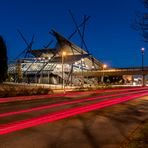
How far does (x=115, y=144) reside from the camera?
9320mm

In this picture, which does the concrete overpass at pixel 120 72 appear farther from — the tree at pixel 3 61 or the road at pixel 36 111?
the road at pixel 36 111

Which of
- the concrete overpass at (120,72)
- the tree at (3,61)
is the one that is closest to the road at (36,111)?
the tree at (3,61)

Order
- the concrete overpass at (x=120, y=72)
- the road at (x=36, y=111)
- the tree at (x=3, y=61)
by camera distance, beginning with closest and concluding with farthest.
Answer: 1. the road at (x=36, y=111)
2. the tree at (x=3, y=61)
3. the concrete overpass at (x=120, y=72)

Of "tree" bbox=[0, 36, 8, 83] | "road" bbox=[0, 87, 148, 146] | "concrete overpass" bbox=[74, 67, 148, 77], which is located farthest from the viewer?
"concrete overpass" bbox=[74, 67, 148, 77]

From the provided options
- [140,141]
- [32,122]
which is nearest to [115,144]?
[140,141]

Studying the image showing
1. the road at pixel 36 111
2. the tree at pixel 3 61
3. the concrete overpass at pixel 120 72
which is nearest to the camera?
the road at pixel 36 111

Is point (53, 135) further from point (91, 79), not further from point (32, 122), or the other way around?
point (91, 79)

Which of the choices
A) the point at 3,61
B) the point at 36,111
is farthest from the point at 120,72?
the point at 36,111

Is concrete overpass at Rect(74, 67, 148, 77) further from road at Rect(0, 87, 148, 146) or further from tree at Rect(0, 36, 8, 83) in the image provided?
road at Rect(0, 87, 148, 146)

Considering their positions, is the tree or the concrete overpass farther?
the concrete overpass

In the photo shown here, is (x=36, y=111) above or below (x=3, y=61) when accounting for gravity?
below

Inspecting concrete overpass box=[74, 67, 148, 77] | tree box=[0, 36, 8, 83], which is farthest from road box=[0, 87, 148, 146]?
concrete overpass box=[74, 67, 148, 77]

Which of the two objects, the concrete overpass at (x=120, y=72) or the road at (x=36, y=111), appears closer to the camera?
the road at (x=36, y=111)

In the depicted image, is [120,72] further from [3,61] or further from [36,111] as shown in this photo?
[36,111]
